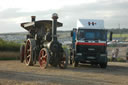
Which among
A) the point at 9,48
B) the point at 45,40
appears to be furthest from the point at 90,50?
the point at 9,48

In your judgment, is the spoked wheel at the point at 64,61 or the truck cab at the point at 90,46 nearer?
the spoked wheel at the point at 64,61

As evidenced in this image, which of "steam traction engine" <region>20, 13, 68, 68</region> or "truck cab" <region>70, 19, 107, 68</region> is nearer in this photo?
"steam traction engine" <region>20, 13, 68, 68</region>

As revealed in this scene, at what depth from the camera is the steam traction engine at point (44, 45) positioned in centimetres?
1433

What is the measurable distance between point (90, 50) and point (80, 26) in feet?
5.78

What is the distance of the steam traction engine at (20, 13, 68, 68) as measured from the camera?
14.3 meters

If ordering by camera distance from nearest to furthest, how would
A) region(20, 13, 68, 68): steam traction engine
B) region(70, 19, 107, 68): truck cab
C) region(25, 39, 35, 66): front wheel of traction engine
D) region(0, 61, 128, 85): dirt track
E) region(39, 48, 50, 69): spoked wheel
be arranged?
region(0, 61, 128, 85): dirt track, region(39, 48, 50, 69): spoked wheel, region(20, 13, 68, 68): steam traction engine, region(25, 39, 35, 66): front wheel of traction engine, region(70, 19, 107, 68): truck cab

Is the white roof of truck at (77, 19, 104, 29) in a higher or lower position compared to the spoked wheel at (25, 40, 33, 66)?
higher

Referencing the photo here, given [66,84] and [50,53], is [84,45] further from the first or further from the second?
[66,84]

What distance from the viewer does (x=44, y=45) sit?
50.4 feet

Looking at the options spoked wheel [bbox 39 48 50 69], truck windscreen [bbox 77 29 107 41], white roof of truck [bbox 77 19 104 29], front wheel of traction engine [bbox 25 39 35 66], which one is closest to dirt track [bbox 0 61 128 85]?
spoked wheel [bbox 39 48 50 69]

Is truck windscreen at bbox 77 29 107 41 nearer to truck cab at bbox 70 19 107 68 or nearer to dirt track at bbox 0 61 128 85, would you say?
truck cab at bbox 70 19 107 68

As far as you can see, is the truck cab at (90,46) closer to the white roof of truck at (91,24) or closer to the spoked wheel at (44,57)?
the white roof of truck at (91,24)

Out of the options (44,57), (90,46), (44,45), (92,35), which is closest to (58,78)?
(44,57)

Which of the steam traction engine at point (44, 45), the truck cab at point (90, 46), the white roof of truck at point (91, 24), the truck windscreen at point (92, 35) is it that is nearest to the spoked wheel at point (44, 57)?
the steam traction engine at point (44, 45)
